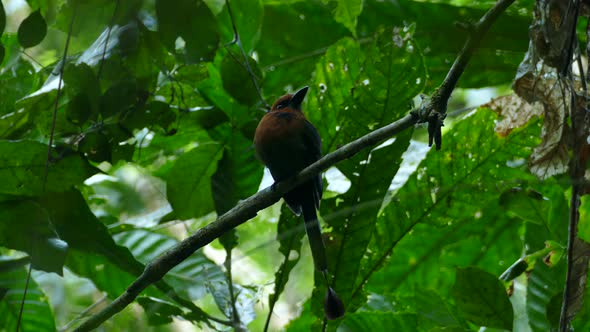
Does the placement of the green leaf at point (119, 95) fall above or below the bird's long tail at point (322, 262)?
above

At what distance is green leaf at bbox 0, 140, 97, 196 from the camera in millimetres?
2262

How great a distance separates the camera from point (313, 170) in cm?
199

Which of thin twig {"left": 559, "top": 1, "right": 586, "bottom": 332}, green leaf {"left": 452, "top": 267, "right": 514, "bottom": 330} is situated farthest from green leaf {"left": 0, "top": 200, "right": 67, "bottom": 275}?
thin twig {"left": 559, "top": 1, "right": 586, "bottom": 332}

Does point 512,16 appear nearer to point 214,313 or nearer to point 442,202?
point 442,202

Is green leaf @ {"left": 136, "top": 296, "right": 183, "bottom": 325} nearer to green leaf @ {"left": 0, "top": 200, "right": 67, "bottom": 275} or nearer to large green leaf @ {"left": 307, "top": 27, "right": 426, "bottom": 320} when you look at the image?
green leaf @ {"left": 0, "top": 200, "right": 67, "bottom": 275}

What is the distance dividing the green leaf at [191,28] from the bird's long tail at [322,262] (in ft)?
2.67

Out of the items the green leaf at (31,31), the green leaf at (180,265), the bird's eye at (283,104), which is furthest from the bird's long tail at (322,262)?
the green leaf at (31,31)

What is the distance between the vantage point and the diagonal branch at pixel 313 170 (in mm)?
1827

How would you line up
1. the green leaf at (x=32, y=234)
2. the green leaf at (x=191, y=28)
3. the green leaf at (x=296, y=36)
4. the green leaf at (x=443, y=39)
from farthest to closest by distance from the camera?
the green leaf at (x=296, y=36)
the green leaf at (x=443, y=39)
the green leaf at (x=32, y=234)
the green leaf at (x=191, y=28)

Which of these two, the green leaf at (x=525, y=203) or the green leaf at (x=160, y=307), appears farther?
the green leaf at (x=525, y=203)

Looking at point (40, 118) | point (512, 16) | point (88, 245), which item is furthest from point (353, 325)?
point (512, 16)

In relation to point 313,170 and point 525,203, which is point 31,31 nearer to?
point 313,170

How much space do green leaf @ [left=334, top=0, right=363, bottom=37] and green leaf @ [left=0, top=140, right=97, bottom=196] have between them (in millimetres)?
1257

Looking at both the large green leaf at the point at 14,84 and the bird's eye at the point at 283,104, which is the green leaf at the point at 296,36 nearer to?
the bird's eye at the point at 283,104
